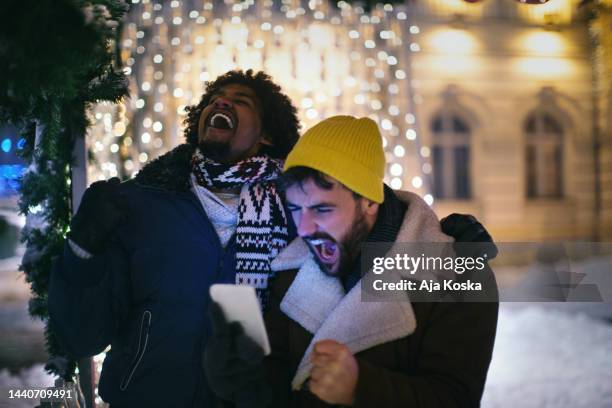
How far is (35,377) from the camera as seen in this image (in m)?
4.35

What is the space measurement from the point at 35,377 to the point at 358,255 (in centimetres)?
354

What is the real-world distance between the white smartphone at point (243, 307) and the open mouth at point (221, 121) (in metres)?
0.91

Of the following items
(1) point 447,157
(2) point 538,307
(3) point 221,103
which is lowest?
(2) point 538,307

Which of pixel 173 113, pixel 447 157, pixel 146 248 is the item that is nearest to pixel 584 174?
pixel 447 157

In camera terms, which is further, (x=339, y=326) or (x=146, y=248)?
(x=146, y=248)

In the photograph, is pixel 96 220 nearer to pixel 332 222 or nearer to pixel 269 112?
pixel 332 222

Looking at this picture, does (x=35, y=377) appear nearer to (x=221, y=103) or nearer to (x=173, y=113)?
(x=173, y=113)

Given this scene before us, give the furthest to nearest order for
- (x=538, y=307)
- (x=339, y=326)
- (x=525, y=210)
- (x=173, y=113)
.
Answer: (x=525, y=210) → (x=538, y=307) → (x=173, y=113) → (x=339, y=326)

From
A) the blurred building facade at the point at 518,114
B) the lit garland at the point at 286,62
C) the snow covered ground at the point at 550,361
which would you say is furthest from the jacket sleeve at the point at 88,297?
the blurred building facade at the point at 518,114

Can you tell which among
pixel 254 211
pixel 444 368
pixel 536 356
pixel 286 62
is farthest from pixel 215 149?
pixel 536 356

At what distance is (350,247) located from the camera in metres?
1.76

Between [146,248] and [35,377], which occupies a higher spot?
[146,248]

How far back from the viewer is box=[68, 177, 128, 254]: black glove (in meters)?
1.82

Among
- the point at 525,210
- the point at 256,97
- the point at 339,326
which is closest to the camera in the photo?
the point at 339,326
